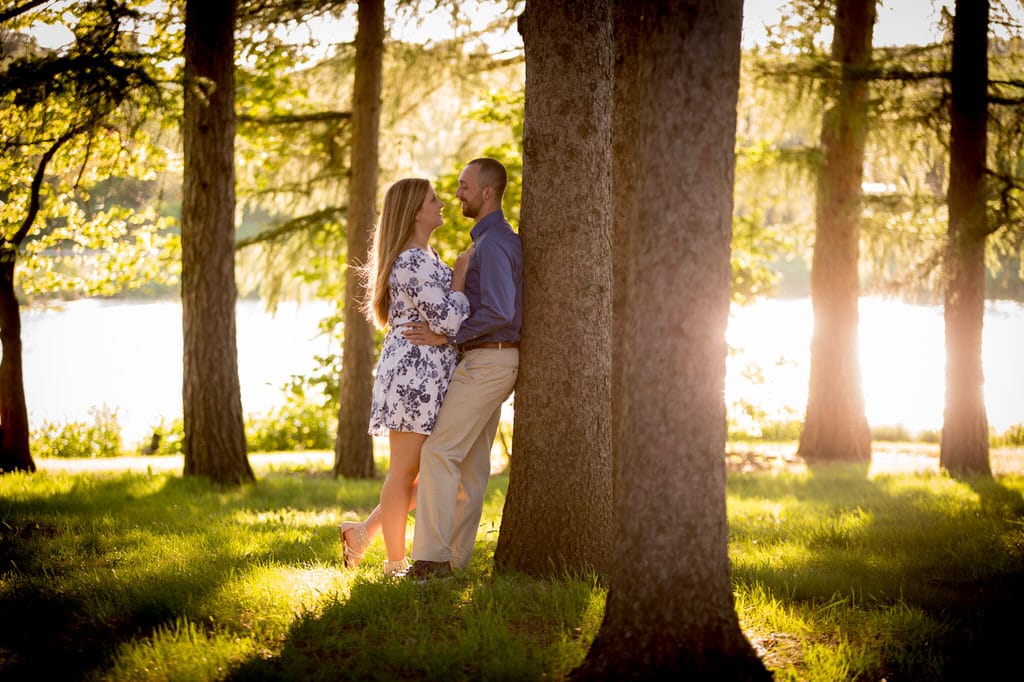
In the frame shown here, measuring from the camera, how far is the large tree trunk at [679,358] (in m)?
3.28

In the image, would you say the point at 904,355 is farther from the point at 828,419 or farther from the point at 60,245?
the point at 60,245

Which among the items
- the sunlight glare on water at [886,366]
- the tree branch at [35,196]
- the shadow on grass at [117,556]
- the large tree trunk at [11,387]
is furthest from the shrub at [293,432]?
the shadow on grass at [117,556]

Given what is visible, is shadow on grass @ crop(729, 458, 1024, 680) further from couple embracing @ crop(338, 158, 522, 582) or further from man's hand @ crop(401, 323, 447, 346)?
man's hand @ crop(401, 323, 447, 346)

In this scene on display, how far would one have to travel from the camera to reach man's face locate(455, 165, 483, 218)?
15.8 feet

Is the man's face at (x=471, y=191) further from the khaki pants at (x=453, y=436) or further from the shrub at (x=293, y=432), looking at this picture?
the shrub at (x=293, y=432)

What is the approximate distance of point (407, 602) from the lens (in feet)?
14.0

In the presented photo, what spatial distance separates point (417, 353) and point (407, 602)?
4.37 ft

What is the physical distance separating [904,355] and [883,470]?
3565 centimetres

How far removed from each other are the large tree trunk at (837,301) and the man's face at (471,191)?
28.3ft

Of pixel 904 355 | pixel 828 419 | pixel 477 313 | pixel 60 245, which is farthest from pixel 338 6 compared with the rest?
pixel 904 355

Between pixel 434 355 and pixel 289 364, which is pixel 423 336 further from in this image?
pixel 289 364

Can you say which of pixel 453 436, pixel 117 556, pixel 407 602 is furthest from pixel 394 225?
pixel 117 556

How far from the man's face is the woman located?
214mm

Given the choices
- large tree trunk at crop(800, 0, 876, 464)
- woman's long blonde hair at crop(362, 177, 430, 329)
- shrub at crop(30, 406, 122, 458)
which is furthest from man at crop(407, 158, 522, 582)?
shrub at crop(30, 406, 122, 458)
